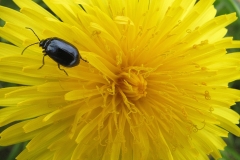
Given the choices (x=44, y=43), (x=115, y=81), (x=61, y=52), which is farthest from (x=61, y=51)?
(x=115, y=81)

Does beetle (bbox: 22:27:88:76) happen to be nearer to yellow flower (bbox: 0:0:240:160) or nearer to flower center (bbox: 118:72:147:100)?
yellow flower (bbox: 0:0:240:160)

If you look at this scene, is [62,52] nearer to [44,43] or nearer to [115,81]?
[44,43]

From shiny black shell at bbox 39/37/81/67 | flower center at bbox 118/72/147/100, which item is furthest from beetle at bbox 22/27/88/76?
flower center at bbox 118/72/147/100

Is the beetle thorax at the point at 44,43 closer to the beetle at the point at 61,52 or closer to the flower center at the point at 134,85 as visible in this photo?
the beetle at the point at 61,52

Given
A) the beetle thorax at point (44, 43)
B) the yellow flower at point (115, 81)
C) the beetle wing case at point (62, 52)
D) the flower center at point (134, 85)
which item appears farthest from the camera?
the flower center at point (134, 85)

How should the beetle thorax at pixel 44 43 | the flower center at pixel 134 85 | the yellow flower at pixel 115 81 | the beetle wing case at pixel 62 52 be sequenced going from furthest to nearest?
1. the flower center at pixel 134 85
2. the yellow flower at pixel 115 81
3. the beetle thorax at pixel 44 43
4. the beetle wing case at pixel 62 52

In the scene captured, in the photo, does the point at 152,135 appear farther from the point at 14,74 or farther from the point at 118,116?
the point at 14,74

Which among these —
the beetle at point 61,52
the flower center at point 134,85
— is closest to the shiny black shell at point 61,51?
the beetle at point 61,52
